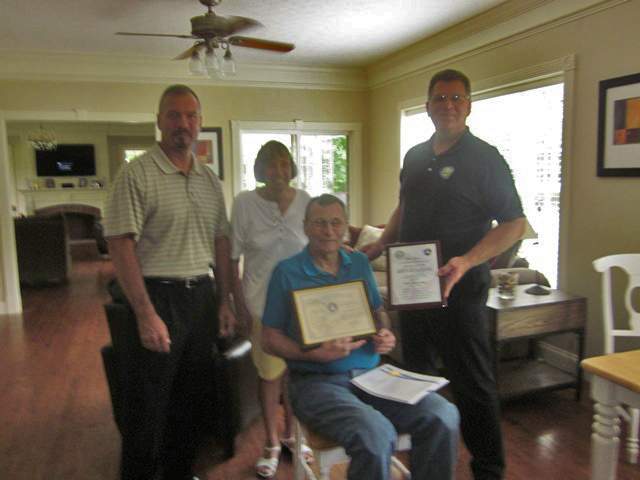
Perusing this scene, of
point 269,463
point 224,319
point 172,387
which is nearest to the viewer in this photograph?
point 172,387

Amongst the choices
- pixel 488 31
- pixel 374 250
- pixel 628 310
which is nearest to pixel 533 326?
pixel 628 310

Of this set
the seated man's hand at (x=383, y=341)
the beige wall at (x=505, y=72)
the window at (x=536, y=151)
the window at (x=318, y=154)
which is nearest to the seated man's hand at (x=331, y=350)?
the seated man's hand at (x=383, y=341)

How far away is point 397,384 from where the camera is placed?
5.32 ft

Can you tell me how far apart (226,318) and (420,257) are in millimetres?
817

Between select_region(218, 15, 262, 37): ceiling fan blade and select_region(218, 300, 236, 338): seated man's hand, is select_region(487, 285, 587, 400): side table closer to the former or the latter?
select_region(218, 300, 236, 338): seated man's hand

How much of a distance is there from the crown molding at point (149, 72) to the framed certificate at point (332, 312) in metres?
4.52

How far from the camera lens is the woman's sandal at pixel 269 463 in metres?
2.19

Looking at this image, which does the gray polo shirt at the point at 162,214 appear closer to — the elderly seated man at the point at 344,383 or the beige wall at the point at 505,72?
the elderly seated man at the point at 344,383

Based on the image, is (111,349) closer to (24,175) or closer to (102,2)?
(102,2)

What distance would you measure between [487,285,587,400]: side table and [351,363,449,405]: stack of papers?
125 centimetres

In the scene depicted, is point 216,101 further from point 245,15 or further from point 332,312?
point 332,312

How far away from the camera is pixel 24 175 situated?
10.8 meters

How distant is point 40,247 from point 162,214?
5450 millimetres

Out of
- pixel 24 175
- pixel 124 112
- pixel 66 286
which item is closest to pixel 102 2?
pixel 124 112
